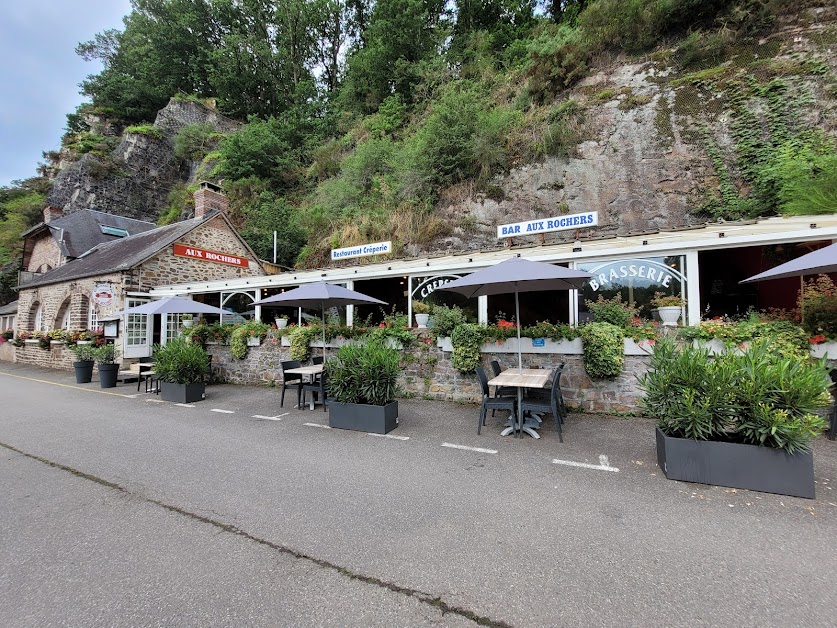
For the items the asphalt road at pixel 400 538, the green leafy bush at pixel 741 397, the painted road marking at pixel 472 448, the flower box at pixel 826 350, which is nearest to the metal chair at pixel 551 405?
the asphalt road at pixel 400 538

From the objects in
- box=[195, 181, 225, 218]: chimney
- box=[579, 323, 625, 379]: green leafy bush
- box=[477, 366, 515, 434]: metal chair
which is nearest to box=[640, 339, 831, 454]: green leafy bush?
box=[477, 366, 515, 434]: metal chair

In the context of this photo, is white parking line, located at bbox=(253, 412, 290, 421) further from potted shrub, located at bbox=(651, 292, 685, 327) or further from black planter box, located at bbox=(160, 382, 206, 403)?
potted shrub, located at bbox=(651, 292, 685, 327)

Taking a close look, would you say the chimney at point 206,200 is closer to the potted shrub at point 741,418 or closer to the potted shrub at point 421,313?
the potted shrub at point 421,313

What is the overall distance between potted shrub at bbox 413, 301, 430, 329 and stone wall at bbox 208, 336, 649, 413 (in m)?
0.64

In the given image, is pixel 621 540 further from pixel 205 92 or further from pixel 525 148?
pixel 205 92

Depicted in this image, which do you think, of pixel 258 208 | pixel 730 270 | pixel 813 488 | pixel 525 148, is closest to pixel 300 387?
pixel 813 488

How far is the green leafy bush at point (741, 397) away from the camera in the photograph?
3176mm

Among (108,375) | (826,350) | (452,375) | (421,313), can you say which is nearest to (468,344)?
(452,375)

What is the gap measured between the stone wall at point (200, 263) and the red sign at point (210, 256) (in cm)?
17

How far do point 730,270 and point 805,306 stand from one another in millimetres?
5019

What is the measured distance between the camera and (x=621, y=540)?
2.62m

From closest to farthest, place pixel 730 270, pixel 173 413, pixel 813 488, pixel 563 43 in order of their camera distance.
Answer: pixel 813 488, pixel 173 413, pixel 730 270, pixel 563 43

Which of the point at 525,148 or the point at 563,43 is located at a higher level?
the point at 563,43

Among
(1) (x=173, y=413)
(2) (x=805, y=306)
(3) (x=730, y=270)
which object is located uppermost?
(3) (x=730, y=270)
